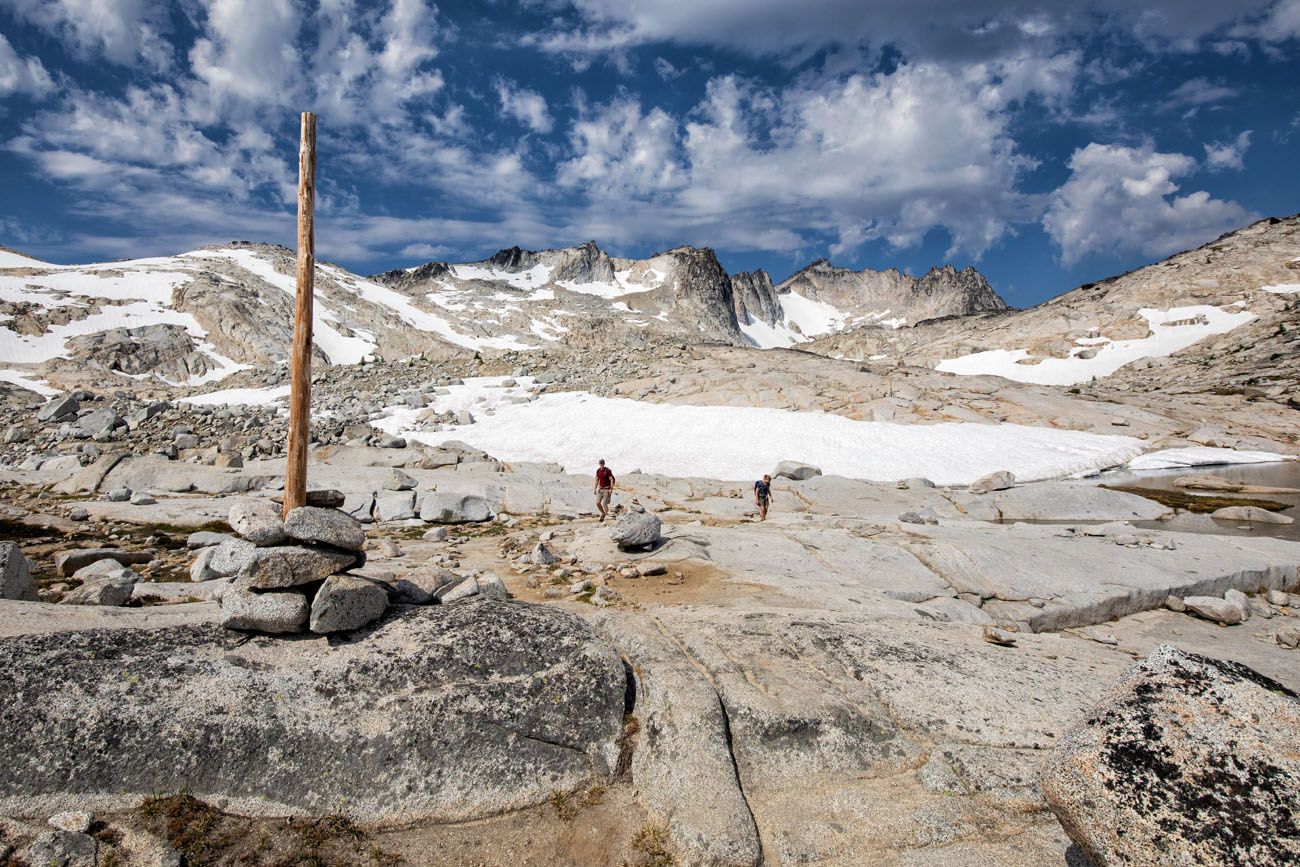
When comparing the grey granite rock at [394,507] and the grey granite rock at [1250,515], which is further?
the grey granite rock at [1250,515]

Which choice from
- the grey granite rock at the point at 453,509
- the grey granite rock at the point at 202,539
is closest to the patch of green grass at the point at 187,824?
the grey granite rock at the point at 202,539

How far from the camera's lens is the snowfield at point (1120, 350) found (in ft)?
299

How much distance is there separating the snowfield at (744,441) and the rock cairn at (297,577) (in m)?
26.0

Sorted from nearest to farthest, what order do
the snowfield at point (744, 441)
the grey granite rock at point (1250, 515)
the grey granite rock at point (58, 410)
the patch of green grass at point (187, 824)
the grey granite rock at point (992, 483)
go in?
the patch of green grass at point (187, 824) < the grey granite rock at point (1250, 515) < the grey granite rock at point (992, 483) < the grey granite rock at point (58, 410) < the snowfield at point (744, 441)

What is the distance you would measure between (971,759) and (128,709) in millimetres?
8757

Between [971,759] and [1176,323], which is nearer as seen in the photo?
[971,759]

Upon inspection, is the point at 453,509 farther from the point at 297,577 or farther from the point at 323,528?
the point at 297,577

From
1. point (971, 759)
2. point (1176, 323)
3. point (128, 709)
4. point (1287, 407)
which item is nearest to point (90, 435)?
point (128, 709)

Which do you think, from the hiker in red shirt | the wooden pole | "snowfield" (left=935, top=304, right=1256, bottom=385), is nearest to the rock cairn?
the wooden pole

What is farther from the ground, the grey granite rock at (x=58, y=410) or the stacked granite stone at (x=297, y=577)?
the grey granite rock at (x=58, y=410)

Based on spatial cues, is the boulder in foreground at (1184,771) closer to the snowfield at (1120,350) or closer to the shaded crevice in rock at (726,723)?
the shaded crevice in rock at (726,723)

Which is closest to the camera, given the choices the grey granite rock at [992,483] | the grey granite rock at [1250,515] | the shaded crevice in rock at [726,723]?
the shaded crevice in rock at [726,723]

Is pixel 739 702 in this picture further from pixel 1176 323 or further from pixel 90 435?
pixel 1176 323

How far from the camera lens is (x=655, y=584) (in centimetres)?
1348
